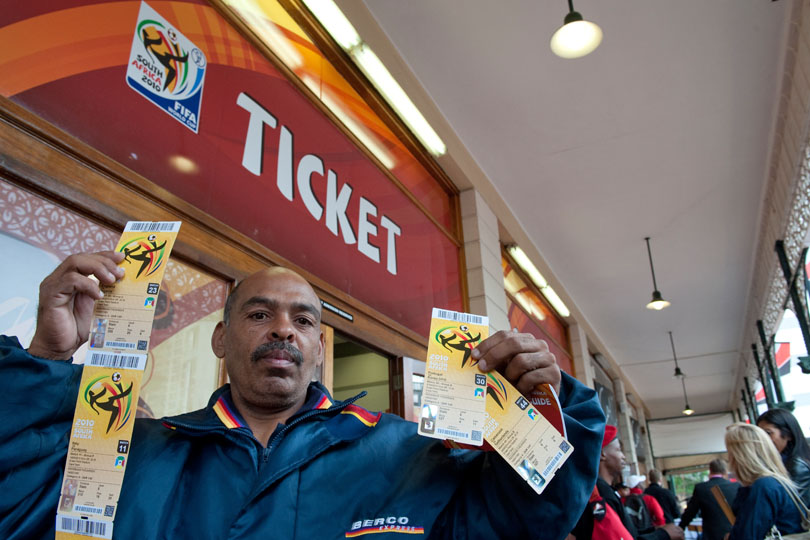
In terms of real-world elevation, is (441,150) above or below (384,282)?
above

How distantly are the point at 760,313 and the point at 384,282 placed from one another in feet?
22.5

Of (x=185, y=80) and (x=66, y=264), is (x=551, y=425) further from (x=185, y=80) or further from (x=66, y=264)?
(x=185, y=80)

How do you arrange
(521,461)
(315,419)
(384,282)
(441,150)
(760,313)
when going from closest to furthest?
(521,461)
(315,419)
(384,282)
(441,150)
(760,313)

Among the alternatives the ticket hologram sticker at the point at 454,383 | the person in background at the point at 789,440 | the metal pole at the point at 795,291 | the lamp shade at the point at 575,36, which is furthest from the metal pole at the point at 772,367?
the ticket hologram sticker at the point at 454,383

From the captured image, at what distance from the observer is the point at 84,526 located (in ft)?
2.81

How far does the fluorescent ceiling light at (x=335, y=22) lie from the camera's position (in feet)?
10.3

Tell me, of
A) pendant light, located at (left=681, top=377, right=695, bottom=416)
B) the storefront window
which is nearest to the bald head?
the storefront window

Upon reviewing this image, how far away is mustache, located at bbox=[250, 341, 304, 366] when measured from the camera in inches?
46.2

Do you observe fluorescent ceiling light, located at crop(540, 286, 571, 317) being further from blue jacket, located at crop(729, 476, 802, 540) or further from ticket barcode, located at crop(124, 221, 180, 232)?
ticket barcode, located at crop(124, 221, 180, 232)

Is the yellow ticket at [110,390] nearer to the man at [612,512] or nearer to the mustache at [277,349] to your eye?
the mustache at [277,349]

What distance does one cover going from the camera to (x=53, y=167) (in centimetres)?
157

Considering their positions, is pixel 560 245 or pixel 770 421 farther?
pixel 560 245

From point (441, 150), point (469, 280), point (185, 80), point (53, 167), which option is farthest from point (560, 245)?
point (53, 167)

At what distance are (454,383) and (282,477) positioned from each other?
13.7 inches
